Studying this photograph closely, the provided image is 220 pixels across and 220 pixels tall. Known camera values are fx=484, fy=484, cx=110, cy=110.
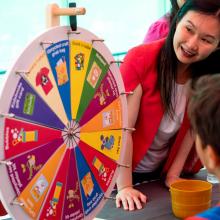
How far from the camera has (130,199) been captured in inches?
45.8

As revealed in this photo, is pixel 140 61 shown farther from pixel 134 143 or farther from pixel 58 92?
pixel 58 92

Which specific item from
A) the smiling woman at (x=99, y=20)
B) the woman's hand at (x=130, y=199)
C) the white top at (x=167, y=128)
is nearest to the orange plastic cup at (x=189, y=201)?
the woman's hand at (x=130, y=199)

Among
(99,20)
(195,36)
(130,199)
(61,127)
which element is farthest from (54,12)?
(99,20)

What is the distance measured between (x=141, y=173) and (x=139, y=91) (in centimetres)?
28

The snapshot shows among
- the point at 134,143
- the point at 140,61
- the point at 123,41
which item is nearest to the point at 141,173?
the point at 134,143

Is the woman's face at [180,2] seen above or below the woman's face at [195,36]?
above

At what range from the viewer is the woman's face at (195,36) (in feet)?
3.75

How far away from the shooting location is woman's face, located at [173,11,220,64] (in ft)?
3.75

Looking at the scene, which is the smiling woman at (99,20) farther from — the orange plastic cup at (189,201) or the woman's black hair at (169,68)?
the orange plastic cup at (189,201)

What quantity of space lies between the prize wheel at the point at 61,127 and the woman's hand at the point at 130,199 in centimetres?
9

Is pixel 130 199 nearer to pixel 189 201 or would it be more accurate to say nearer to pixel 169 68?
pixel 189 201

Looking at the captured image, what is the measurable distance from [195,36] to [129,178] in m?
0.40

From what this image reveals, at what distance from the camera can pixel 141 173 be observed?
4.67ft

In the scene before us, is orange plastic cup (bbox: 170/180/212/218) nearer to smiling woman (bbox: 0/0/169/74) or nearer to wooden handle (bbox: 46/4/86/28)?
wooden handle (bbox: 46/4/86/28)
